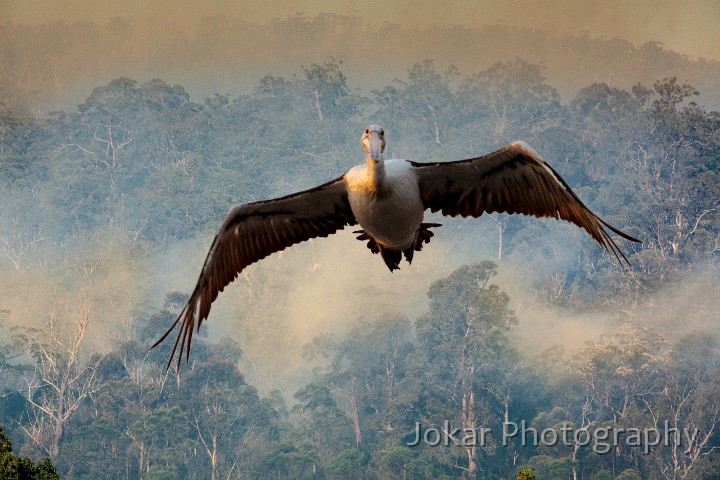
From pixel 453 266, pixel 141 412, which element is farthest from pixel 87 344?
pixel 453 266

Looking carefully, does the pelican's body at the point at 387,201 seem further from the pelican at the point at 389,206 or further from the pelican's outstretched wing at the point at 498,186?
the pelican's outstretched wing at the point at 498,186

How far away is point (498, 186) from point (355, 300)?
55.9 m

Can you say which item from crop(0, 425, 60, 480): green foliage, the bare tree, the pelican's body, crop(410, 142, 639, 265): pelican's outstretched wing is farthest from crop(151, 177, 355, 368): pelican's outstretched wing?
the bare tree

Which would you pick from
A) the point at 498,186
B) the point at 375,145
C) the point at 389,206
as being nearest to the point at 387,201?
the point at 389,206

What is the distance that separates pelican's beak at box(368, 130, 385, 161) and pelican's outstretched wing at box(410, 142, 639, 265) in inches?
44.6

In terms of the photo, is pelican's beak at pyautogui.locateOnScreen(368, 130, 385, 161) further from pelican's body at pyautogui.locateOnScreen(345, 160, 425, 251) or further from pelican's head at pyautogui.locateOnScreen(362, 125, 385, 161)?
pelican's body at pyautogui.locateOnScreen(345, 160, 425, 251)

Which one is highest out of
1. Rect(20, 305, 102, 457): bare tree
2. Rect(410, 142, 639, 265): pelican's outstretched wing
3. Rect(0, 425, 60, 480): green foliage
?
Rect(410, 142, 639, 265): pelican's outstretched wing

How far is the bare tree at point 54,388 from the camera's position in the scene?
196 ft

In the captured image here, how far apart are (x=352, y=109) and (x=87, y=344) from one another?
96.0 ft

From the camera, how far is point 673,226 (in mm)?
69312


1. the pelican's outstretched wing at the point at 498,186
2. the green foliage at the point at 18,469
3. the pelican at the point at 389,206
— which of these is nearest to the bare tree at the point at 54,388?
the green foliage at the point at 18,469

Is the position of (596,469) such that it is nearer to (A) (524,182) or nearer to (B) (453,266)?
(B) (453,266)

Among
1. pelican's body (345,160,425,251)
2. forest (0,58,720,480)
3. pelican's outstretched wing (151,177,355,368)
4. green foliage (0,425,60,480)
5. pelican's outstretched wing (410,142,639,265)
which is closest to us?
pelican's body (345,160,425,251)

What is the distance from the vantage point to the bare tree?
2351 inches
